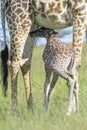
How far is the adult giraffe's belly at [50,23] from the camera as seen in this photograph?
23.8 ft

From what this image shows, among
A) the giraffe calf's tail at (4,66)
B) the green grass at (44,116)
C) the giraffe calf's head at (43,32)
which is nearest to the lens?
the green grass at (44,116)

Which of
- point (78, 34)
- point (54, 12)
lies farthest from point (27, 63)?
point (78, 34)

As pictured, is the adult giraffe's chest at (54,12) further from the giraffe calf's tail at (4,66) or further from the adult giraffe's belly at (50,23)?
the giraffe calf's tail at (4,66)

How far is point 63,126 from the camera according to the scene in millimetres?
5547

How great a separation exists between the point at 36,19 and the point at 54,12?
349mm

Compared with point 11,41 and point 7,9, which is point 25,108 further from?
point 7,9

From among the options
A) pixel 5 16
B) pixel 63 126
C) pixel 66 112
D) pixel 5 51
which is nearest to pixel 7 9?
pixel 5 16

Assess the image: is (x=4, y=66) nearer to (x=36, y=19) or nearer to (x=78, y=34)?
(x=36, y=19)

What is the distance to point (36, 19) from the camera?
7418 millimetres

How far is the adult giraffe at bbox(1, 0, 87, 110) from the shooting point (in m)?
7.02

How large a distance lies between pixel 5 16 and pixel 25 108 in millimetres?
1463

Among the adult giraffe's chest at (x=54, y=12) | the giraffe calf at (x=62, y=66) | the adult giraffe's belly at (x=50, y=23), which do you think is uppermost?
the adult giraffe's chest at (x=54, y=12)

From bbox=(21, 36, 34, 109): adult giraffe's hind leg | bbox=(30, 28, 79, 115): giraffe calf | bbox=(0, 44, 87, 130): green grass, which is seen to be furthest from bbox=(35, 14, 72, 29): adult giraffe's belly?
bbox=(0, 44, 87, 130): green grass

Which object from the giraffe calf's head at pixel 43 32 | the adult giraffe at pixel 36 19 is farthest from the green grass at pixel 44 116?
the giraffe calf's head at pixel 43 32
